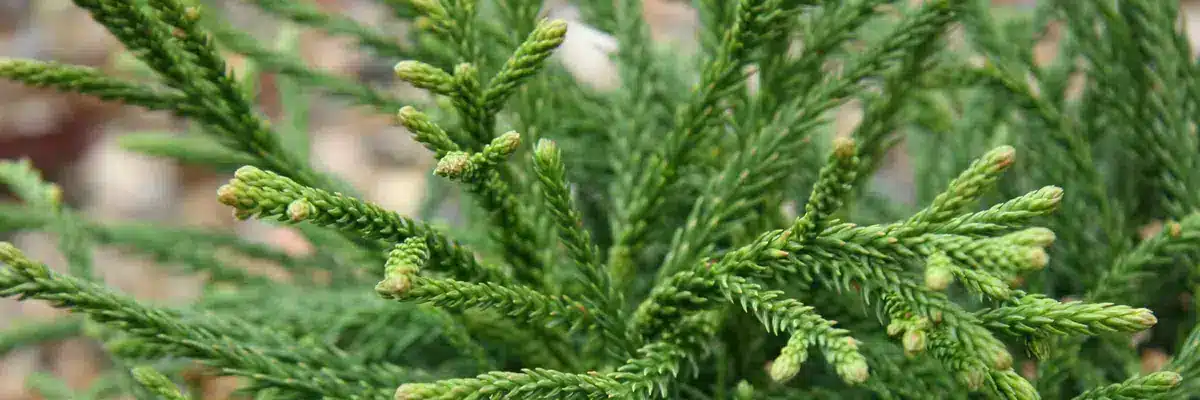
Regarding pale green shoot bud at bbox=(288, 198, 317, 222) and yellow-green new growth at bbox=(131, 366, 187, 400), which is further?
yellow-green new growth at bbox=(131, 366, 187, 400)

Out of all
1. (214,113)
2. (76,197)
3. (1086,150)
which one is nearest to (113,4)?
(214,113)

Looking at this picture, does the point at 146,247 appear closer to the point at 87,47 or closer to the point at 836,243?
the point at 836,243

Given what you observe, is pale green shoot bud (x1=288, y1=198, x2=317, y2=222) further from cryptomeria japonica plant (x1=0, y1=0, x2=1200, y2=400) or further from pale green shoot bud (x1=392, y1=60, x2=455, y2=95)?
pale green shoot bud (x1=392, y1=60, x2=455, y2=95)

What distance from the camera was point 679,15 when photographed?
3346 millimetres

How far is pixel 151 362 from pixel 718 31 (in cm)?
86

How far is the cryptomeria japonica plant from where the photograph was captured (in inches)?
21.6

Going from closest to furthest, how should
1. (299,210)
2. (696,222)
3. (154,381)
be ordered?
1. (299,210)
2. (154,381)
3. (696,222)

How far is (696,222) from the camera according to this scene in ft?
2.48

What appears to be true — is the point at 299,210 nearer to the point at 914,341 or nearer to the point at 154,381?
the point at 154,381

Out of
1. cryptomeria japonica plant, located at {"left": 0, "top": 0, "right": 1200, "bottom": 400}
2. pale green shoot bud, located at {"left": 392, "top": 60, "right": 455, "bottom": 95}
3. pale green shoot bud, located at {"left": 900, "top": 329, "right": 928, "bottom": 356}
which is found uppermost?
pale green shoot bud, located at {"left": 392, "top": 60, "right": 455, "bottom": 95}

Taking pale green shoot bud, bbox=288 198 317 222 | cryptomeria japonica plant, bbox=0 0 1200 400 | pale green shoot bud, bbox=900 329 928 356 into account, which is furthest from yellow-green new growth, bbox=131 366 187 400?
pale green shoot bud, bbox=900 329 928 356

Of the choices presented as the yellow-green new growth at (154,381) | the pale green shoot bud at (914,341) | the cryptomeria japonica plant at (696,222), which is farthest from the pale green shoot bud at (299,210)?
the pale green shoot bud at (914,341)

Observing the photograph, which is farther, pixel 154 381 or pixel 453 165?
pixel 154 381

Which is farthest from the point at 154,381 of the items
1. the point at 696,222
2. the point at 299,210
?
the point at 696,222
